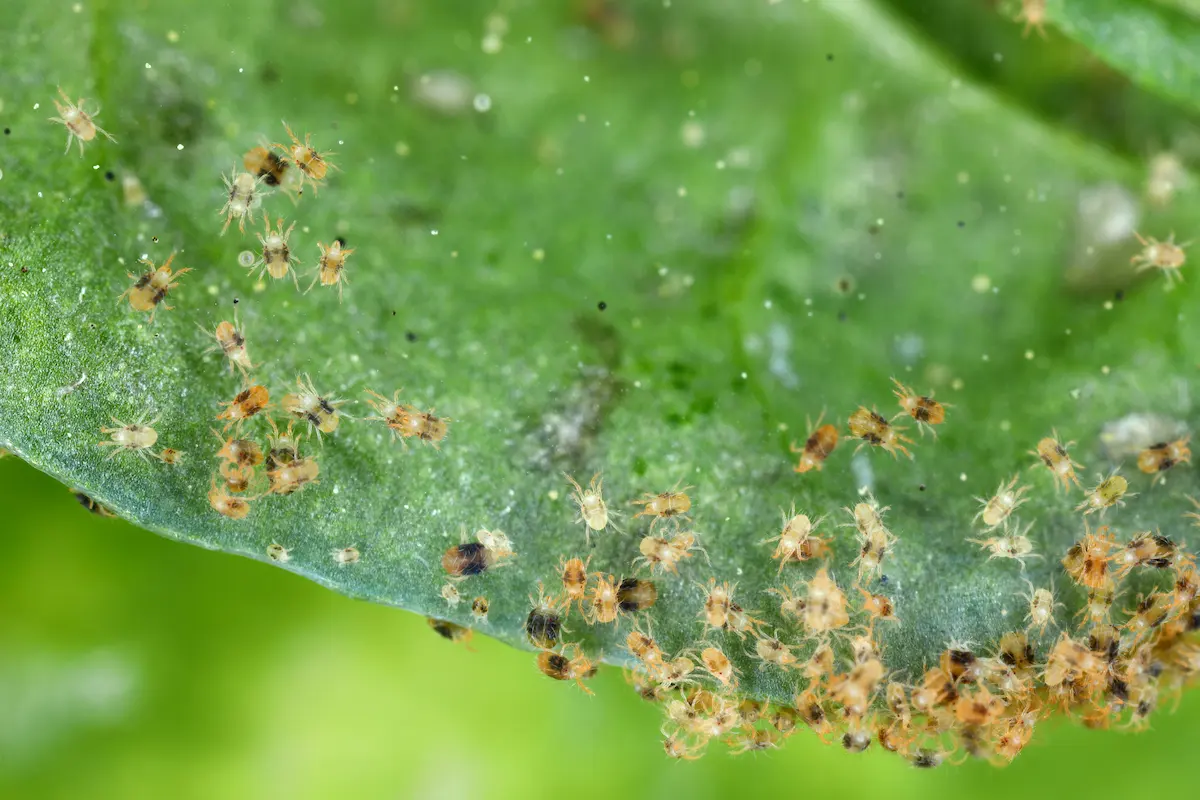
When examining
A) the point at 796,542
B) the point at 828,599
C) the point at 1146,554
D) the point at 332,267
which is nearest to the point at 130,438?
the point at 332,267

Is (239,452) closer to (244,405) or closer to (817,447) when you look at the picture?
(244,405)

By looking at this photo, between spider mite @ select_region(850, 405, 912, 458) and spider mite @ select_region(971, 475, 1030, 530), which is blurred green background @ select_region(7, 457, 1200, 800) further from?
spider mite @ select_region(850, 405, 912, 458)

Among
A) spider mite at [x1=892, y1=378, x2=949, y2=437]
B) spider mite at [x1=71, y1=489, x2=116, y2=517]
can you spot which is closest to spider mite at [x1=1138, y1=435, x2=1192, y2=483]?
spider mite at [x1=892, y1=378, x2=949, y2=437]

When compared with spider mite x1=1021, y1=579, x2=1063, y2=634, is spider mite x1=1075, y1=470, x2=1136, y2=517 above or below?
above

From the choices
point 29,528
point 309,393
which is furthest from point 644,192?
point 29,528

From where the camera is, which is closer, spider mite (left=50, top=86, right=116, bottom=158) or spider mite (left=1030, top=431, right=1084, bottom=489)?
spider mite (left=50, top=86, right=116, bottom=158)

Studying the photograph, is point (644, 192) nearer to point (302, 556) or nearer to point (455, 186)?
point (455, 186)

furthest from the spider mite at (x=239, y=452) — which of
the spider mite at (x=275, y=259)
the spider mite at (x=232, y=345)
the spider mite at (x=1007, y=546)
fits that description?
Answer: the spider mite at (x=1007, y=546)
